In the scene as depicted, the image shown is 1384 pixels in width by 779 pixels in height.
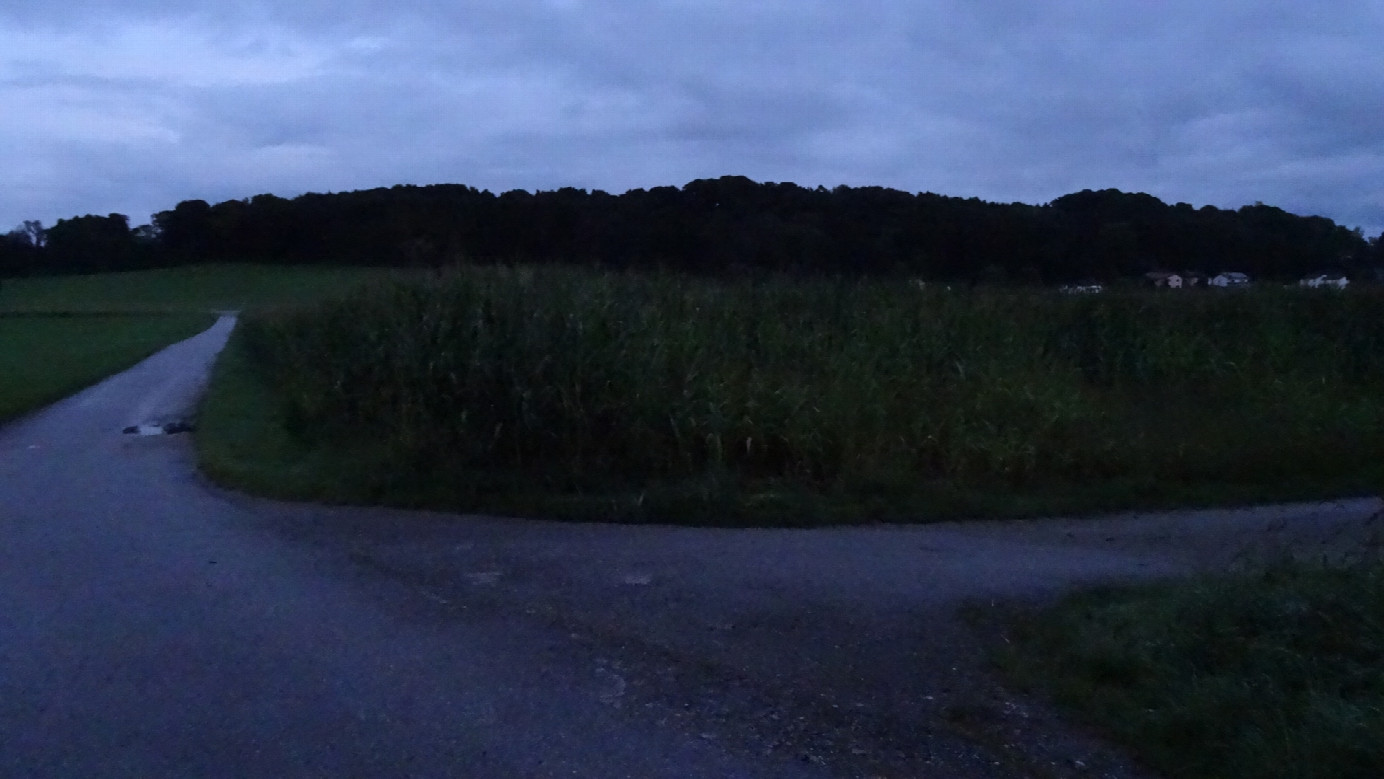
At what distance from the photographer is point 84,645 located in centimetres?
692

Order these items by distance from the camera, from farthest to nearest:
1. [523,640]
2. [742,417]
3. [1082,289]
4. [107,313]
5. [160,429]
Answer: [107,313] → [1082,289] → [160,429] → [742,417] → [523,640]

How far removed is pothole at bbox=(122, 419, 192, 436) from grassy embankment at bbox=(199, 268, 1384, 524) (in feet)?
3.94

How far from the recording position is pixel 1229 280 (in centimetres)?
2316

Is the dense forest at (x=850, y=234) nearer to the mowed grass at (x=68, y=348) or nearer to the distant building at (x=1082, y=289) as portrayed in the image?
the distant building at (x=1082, y=289)

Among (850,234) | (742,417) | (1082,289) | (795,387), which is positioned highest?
(850,234)

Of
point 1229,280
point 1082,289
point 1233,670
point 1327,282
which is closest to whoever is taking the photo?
point 1233,670

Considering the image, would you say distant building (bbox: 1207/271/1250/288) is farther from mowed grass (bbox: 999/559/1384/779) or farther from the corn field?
mowed grass (bbox: 999/559/1384/779)

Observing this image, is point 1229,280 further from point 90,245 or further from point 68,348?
point 90,245

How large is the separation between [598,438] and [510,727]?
6437mm

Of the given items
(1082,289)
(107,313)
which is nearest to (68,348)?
(107,313)

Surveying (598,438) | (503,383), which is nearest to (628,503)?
(598,438)

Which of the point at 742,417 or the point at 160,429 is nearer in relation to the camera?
the point at 742,417

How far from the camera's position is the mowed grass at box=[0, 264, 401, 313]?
125 ft

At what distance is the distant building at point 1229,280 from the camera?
72.3 ft
